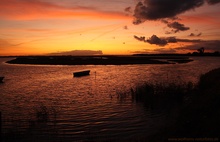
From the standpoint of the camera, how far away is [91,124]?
1750 cm

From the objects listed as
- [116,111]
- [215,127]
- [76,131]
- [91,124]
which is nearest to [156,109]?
[116,111]

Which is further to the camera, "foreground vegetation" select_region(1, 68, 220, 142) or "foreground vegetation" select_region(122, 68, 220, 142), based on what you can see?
"foreground vegetation" select_region(1, 68, 220, 142)

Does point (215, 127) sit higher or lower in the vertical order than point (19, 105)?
higher

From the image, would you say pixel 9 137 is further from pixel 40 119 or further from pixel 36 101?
pixel 36 101

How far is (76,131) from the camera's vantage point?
52.5ft

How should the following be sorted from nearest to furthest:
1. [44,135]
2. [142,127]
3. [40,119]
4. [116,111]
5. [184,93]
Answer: [44,135] → [142,127] → [40,119] → [116,111] → [184,93]

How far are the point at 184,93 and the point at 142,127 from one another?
12.1 meters

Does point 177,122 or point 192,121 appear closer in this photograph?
point 192,121

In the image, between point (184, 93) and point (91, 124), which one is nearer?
point (91, 124)

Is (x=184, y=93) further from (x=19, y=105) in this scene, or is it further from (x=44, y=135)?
(x=19, y=105)

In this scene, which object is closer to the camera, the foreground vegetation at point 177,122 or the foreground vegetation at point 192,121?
the foreground vegetation at point 192,121

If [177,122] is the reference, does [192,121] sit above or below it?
above

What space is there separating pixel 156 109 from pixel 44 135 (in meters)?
11.4

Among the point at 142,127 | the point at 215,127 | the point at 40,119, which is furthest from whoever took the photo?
the point at 40,119
